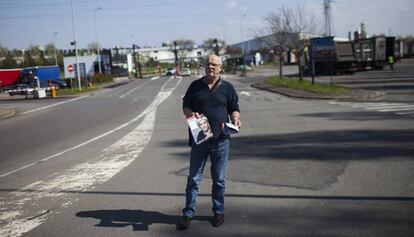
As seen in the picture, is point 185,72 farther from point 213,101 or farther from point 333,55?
point 213,101

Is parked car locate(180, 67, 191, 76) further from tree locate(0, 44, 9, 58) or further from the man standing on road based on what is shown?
the man standing on road

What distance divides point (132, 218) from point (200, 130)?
151 cm

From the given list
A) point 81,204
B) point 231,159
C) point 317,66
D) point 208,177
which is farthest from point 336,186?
point 317,66

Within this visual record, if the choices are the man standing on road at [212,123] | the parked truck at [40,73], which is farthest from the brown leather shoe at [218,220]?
the parked truck at [40,73]

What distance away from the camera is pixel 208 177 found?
7973mm

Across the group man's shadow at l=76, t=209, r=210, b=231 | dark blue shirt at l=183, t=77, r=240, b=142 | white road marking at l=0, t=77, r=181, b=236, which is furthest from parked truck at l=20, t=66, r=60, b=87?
dark blue shirt at l=183, t=77, r=240, b=142

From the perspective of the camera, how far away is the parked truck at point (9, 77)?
210ft

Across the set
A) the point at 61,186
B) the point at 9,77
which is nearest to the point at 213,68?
the point at 61,186

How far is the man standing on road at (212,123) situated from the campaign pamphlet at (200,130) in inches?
2.1

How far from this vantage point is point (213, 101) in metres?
5.43

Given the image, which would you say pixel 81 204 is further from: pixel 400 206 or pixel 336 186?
pixel 400 206

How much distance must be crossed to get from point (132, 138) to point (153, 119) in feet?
16.4

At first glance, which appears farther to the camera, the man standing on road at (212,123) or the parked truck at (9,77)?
the parked truck at (9,77)

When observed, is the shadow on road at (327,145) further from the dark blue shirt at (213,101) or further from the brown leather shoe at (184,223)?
the brown leather shoe at (184,223)
